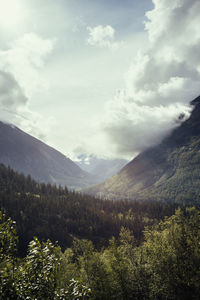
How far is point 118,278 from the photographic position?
3772 cm

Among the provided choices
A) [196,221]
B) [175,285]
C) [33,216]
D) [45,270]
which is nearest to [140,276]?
[175,285]

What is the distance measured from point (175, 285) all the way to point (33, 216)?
7422 inches

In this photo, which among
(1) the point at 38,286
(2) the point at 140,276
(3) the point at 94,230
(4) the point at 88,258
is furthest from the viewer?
(3) the point at 94,230

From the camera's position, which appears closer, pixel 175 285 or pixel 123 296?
pixel 175 285

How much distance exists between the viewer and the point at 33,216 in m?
191

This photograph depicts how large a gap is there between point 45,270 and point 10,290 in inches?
92.3

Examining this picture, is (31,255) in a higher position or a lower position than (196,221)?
higher

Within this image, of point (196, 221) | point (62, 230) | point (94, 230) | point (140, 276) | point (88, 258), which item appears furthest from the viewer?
point (94, 230)

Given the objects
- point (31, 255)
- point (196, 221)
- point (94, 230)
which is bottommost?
point (94, 230)

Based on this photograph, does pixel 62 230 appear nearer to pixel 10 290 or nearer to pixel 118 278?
pixel 118 278

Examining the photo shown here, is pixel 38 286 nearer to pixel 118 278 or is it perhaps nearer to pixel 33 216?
pixel 118 278

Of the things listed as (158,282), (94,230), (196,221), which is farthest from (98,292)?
(94,230)

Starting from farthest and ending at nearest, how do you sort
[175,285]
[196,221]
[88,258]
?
[88,258] < [196,221] < [175,285]

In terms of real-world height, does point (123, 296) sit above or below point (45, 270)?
below
